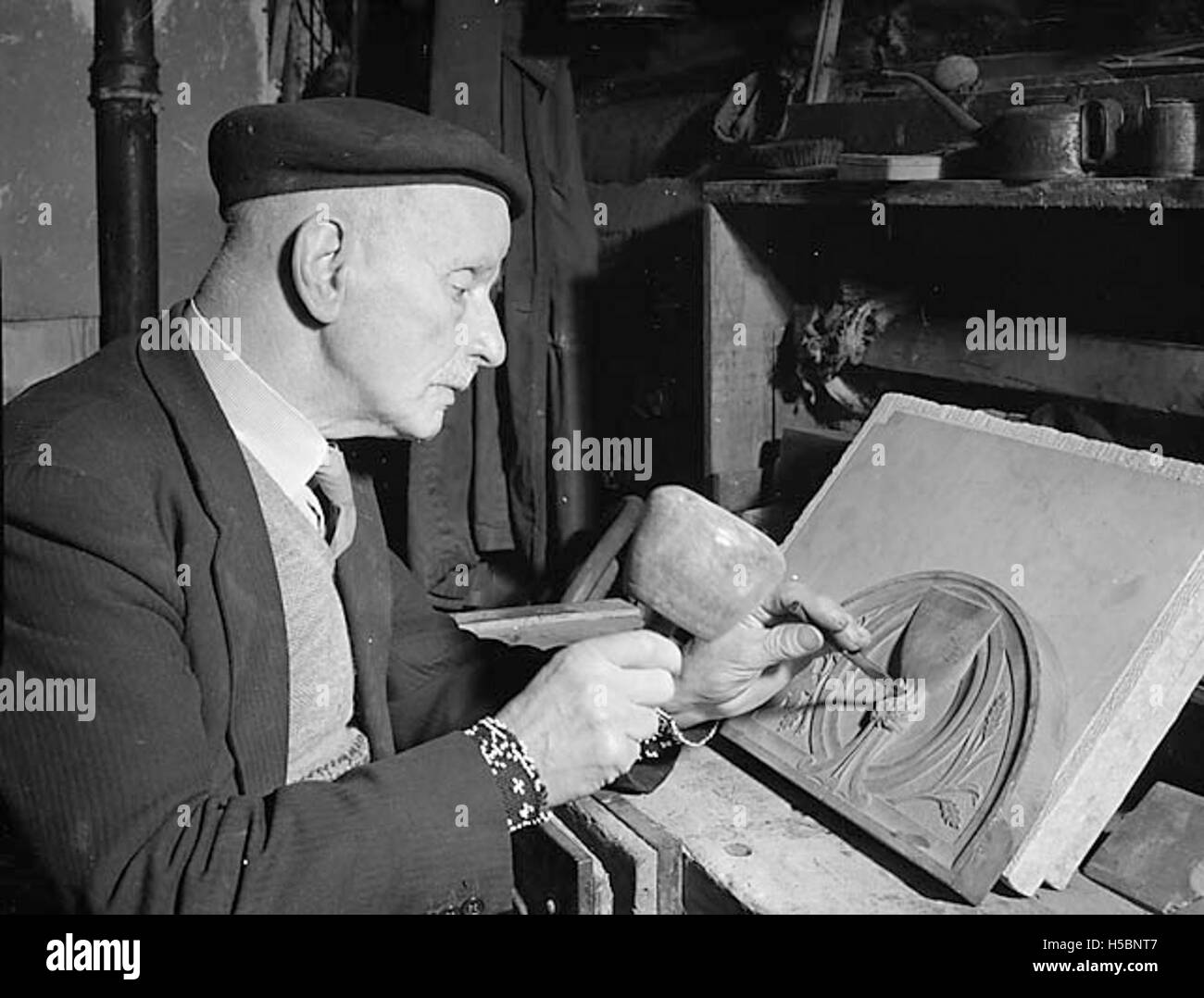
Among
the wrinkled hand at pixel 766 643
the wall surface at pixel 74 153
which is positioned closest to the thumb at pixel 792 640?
the wrinkled hand at pixel 766 643

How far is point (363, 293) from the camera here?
1.53 meters

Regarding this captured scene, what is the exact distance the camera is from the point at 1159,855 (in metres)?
1.54

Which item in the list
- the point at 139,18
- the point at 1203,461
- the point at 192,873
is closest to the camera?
the point at 192,873

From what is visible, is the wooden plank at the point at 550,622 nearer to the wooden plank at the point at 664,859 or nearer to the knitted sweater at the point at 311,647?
the knitted sweater at the point at 311,647

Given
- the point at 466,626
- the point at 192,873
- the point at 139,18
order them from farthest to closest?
1. the point at 139,18
2. the point at 466,626
3. the point at 192,873

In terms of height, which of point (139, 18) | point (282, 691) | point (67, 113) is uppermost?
point (139, 18)

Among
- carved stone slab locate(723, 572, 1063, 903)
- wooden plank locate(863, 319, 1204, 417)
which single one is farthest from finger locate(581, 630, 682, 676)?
wooden plank locate(863, 319, 1204, 417)

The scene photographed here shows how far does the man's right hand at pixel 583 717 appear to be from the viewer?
1.44 m

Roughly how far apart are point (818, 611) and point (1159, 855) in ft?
1.56

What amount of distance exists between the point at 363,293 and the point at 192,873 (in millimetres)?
657

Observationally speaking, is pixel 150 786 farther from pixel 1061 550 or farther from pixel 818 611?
pixel 1061 550

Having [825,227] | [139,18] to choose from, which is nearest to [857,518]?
[825,227]

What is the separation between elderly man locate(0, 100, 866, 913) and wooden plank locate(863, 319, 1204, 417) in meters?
0.73
